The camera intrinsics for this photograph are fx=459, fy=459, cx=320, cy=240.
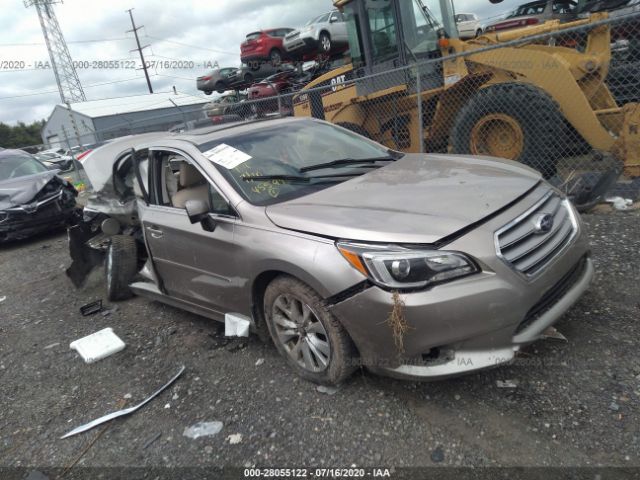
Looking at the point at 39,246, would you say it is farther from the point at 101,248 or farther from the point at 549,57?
the point at 549,57

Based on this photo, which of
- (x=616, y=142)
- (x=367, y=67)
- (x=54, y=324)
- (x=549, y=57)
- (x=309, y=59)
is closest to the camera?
(x=54, y=324)

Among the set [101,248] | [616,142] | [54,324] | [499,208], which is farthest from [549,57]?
[54,324]

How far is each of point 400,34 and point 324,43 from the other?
304 inches

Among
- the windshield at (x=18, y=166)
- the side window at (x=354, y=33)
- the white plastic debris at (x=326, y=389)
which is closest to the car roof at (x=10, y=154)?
the windshield at (x=18, y=166)

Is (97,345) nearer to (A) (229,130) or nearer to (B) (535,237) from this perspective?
(A) (229,130)

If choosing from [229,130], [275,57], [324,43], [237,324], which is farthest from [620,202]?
[275,57]

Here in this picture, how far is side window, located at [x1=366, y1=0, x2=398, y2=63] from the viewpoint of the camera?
7.11 meters

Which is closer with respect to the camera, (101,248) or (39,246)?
(101,248)

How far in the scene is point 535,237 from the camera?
2547 mm

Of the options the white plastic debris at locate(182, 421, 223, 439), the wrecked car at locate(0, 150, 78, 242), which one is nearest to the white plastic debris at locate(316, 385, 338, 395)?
the white plastic debris at locate(182, 421, 223, 439)

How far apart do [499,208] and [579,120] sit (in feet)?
13.0

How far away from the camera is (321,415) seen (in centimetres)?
271

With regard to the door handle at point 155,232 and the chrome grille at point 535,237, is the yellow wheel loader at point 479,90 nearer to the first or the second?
the chrome grille at point 535,237

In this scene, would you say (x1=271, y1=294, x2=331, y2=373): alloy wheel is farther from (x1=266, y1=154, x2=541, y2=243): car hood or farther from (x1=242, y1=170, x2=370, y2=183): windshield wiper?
(x1=242, y1=170, x2=370, y2=183): windshield wiper
